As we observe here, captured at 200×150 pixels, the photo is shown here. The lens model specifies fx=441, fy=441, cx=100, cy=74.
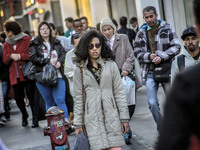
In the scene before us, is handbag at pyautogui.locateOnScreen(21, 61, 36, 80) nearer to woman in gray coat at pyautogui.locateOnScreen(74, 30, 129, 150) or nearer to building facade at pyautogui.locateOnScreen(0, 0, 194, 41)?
building facade at pyautogui.locateOnScreen(0, 0, 194, 41)

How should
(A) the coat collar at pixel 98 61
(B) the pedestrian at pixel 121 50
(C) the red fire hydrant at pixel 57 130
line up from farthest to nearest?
(B) the pedestrian at pixel 121 50 < (C) the red fire hydrant at pixel 57 130 < (A) the coat collar at pixel 98 61

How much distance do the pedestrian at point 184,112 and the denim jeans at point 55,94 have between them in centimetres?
692

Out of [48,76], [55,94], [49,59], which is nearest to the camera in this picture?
[48,76]

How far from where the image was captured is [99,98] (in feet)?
14.9

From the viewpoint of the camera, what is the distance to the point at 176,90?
49.5 inches

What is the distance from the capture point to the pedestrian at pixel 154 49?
6.29 metres

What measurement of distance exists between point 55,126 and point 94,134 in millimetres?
1851

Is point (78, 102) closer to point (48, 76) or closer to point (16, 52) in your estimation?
point (48, 76)

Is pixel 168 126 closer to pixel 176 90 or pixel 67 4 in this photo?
pixel 176 90

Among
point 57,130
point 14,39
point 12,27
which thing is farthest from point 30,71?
point 57,130

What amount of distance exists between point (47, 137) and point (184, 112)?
715 cm

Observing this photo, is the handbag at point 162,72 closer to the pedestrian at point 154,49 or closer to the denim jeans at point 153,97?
the pedestrian at point 154,49

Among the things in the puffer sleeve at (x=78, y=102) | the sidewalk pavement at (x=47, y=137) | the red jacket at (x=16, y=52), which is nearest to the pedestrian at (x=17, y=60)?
the red jacket at (x=16, y=52)

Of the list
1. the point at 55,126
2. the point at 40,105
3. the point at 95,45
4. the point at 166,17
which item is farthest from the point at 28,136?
the point at 166,17
